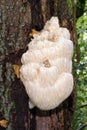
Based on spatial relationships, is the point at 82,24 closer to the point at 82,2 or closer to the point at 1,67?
the point at 82,2

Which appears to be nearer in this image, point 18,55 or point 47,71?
point 47,71

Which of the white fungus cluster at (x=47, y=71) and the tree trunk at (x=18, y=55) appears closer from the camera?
the white fungus cluster at (x=47, y=71)

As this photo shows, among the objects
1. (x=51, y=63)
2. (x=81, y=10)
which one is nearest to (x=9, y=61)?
(x=51, y=63)

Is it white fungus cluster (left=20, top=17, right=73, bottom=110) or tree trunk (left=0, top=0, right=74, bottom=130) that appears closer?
white fungus cluster (left=20, top=17, right=73, bottom=110)
